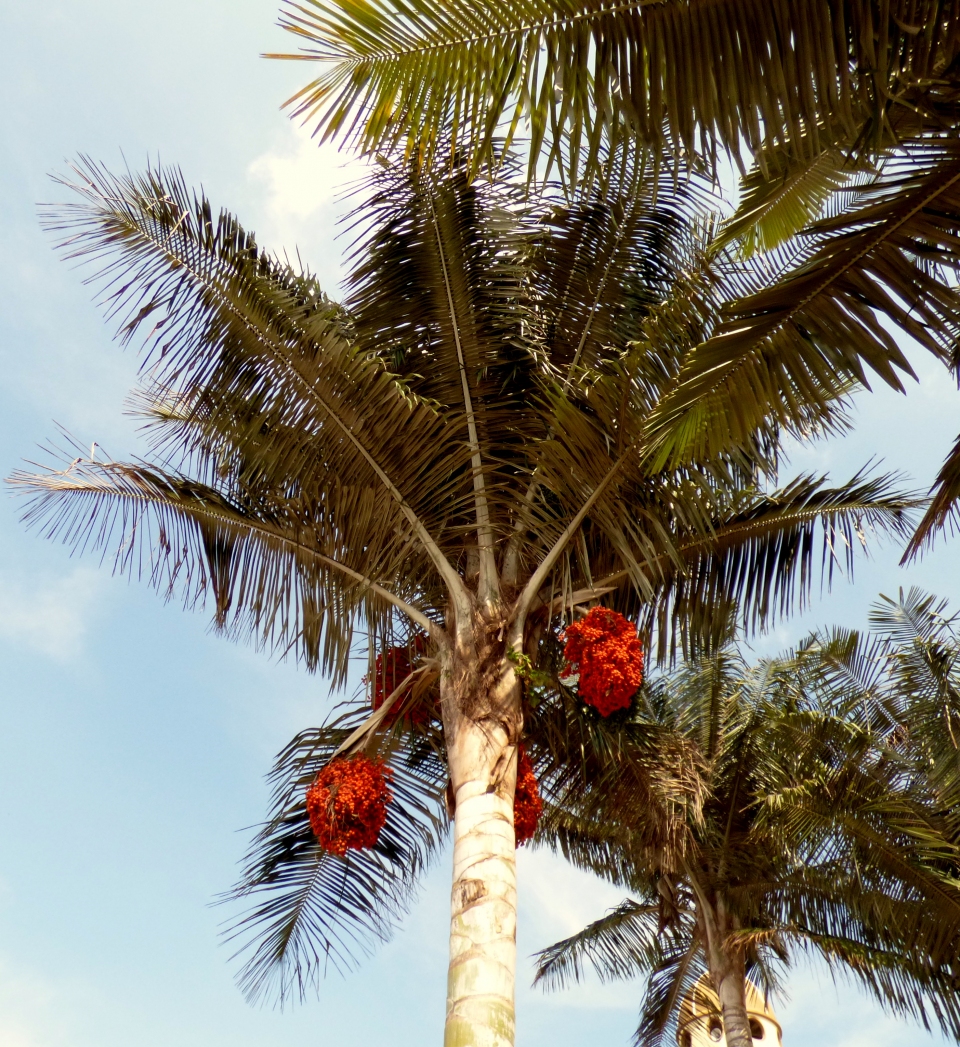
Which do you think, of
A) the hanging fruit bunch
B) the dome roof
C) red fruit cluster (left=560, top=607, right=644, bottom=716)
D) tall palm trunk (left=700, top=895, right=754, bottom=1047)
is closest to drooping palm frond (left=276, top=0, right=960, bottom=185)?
red fruit cluster (left=560, top=607, right=644, bottom=716)

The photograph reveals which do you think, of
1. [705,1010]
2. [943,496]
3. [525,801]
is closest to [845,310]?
[943,496]

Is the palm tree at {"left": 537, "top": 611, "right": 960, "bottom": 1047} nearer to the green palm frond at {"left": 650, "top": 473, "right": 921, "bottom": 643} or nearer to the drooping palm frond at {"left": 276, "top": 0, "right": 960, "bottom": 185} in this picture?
the green palm frond at {"left": 650, "top": 473, "right": 921, "bottom": 643}

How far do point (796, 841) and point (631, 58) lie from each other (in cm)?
986

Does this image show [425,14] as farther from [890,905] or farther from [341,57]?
[890,905]

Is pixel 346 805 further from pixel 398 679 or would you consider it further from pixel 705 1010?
pixel 705 1010

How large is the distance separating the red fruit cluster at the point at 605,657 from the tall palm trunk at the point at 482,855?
1.53 feet

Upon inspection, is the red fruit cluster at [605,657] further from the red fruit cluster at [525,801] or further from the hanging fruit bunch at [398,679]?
the hanging fruit bunch at [398,679]

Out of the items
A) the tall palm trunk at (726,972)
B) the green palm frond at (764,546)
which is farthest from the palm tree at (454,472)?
the tall palm trunk at (726,972)

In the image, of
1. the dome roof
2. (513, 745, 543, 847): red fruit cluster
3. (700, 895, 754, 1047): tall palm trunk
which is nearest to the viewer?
(513, 745, 543, 847): red fruit cluster

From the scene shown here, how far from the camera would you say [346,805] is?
713 cm

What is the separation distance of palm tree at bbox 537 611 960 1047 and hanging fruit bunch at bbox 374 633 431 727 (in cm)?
193

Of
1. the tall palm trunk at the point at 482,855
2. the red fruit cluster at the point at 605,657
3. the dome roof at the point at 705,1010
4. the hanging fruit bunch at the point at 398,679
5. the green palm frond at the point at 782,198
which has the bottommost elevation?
the tall palm trunk at the point at 482,855

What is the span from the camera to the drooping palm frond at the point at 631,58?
4008 millimetres

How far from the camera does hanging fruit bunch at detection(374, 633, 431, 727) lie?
799 cm
